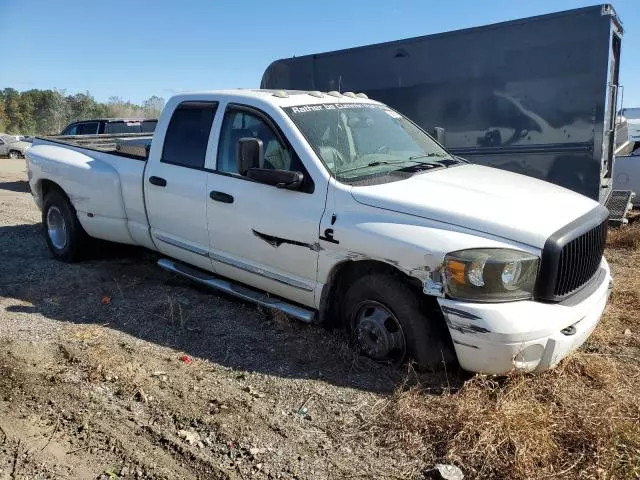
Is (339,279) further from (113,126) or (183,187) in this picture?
(113,126)

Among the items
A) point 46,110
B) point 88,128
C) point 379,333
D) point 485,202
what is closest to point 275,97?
point 485,202

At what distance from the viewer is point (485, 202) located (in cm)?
363

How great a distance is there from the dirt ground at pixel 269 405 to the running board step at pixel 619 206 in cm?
298

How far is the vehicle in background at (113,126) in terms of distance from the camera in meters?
12.4

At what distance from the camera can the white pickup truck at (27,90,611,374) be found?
3316 mm

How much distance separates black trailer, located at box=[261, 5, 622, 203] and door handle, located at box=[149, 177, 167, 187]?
164 inches

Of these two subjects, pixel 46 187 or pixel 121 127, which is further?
pixel 121 127

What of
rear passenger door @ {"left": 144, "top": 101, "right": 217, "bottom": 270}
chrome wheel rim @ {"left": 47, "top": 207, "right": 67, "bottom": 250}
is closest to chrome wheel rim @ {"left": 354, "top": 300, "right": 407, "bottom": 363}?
rear passenger door @ {"left": 144, "top": 101, "right": 217, "bottom": 270}

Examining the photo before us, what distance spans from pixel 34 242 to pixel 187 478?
5.80 meters

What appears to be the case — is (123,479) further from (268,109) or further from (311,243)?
(268,109)

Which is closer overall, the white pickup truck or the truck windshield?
the white pickup truck

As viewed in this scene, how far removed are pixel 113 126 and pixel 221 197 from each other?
8.95 meters

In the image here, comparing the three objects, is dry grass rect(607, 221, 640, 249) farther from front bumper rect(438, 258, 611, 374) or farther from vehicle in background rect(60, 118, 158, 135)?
vehicle in background rect(60, 118, 158, 135)

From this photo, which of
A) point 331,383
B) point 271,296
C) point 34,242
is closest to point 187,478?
point 331,383
